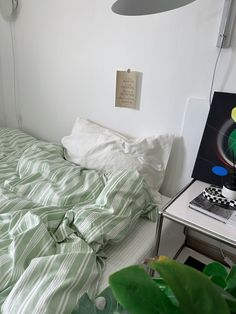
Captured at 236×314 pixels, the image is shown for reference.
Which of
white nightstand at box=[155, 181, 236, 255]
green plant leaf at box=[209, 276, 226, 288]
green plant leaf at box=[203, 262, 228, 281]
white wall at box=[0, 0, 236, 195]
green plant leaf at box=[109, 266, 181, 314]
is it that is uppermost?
white wall at box=[0, 0, 236, 195]

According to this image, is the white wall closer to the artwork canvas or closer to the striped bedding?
the artwork canvas

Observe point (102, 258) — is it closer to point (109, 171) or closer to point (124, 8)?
point (109, 171)

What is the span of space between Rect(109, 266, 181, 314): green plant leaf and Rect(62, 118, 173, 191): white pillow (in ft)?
2.85

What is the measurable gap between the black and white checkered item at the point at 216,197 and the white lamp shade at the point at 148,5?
71cm

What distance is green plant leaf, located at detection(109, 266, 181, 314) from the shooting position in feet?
1.32

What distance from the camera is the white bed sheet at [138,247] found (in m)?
0.95

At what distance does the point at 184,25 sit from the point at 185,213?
0.89m

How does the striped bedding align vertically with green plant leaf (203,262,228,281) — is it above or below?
below

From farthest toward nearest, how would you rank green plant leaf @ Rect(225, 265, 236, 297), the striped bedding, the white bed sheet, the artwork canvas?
the artwork canvas
the white bed sheet
the striped bedding
green plant leaf @ Rect(225, 265, 236, 297)

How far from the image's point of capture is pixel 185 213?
933 millimetres

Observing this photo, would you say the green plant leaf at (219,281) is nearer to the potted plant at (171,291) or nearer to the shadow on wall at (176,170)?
the potted plant at (171,291)

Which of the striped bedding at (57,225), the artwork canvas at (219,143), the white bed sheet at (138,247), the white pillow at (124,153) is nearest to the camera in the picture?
the striped bedding at (57,225)

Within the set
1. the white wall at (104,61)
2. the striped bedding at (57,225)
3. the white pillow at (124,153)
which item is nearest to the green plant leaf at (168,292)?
the striped bedding at (57,225)

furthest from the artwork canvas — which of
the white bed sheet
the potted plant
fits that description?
the potted plant
